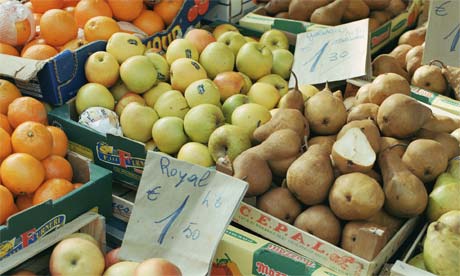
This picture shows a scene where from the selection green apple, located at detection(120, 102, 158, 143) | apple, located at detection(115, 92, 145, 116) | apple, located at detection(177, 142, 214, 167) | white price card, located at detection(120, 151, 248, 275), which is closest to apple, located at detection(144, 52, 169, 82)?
apple, located at detection(115, 92, 145, 116)

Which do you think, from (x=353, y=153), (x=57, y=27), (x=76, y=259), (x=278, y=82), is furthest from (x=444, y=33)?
(x=57, y=27)

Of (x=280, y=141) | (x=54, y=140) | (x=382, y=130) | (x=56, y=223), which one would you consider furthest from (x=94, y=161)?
(x=382, y=130)

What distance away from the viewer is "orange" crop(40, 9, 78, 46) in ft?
7.29

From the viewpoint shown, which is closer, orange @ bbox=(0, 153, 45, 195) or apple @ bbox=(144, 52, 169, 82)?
orange @ bbox=(0, 153, 45, 195)

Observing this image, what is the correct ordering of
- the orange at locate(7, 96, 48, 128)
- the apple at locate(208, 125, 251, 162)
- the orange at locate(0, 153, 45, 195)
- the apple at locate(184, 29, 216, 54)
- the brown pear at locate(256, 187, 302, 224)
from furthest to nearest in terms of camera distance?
the apple at locate(184, 29, 216, 54) < the orange at locate(7, 96, 48, 128) < the apple at locate(208, 125, 251, 162) < the orange at locate(0, 153, 45, 195) < the brown pear at locate(256, 187, 302, 224)

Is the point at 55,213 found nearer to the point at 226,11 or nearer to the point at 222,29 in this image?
the point at 222,29

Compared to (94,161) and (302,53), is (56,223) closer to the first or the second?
(94,161)

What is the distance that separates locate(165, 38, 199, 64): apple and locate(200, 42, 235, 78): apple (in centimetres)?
5

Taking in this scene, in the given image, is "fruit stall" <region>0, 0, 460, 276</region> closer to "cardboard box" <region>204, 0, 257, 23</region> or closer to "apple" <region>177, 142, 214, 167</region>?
"apple" <region>177, 142, 214, 167</region>

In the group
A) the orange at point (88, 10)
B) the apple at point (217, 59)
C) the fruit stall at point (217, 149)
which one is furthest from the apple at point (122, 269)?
the orange at point (88, 10)

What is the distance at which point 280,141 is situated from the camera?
163 cm

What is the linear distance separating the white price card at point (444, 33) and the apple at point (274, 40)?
3.16ft

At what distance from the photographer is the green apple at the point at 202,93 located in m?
2.04

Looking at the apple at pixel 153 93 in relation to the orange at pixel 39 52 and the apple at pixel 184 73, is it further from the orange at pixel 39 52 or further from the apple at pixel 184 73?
the orange at pixel 39 52
